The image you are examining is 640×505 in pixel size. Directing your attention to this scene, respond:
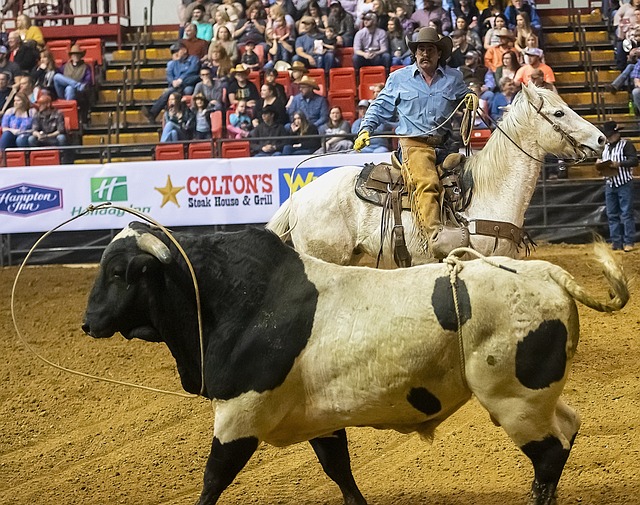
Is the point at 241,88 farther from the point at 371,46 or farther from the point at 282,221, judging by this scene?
the point at 282,221

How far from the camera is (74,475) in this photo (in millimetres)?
5848

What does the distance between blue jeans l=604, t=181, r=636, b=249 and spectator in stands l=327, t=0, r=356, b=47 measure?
5979mm

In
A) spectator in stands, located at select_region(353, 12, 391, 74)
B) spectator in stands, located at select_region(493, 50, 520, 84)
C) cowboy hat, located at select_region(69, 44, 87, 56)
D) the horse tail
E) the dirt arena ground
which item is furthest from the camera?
cowboy hat, located at select_region(69, 44, 87, 56)

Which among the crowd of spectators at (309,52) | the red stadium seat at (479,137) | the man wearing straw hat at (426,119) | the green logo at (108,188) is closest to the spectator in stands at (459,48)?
the crowd of spectators at (309,52)

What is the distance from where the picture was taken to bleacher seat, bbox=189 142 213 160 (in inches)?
555

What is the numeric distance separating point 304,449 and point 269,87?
9531mm

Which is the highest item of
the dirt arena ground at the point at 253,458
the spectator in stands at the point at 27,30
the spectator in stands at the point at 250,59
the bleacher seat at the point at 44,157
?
the spectator in stands at the point at 27,30

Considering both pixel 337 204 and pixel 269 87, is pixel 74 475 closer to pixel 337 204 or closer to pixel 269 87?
pixel 337 204

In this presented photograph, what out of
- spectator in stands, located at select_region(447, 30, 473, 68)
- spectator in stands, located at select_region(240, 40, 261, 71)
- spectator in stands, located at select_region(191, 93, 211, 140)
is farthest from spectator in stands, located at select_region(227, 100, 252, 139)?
spectator in stands, located at select_region(447, 30, 473, 68)

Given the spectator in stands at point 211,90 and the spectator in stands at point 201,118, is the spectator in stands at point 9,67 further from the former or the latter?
the spectator in stands at point 201,118

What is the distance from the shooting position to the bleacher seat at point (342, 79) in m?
16.2

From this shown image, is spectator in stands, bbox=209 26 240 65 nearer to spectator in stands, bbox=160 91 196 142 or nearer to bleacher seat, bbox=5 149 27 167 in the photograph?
spectator in stands, bbox=160 91 196 142

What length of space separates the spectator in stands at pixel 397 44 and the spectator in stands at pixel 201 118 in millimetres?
3268

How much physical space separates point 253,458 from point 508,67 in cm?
1054
